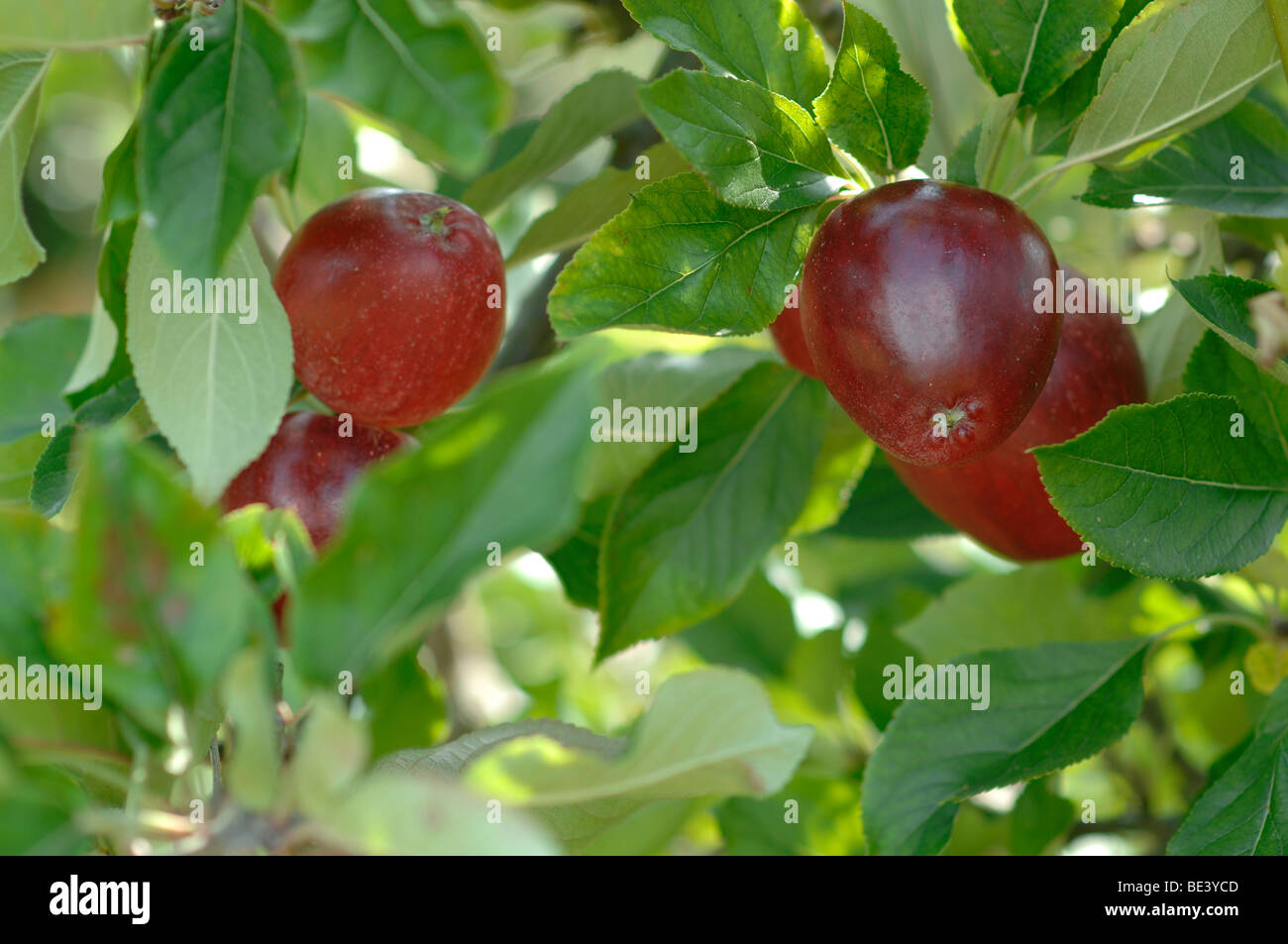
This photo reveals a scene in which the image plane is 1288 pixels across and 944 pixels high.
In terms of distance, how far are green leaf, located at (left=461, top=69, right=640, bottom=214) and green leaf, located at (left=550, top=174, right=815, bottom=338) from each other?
0.18m

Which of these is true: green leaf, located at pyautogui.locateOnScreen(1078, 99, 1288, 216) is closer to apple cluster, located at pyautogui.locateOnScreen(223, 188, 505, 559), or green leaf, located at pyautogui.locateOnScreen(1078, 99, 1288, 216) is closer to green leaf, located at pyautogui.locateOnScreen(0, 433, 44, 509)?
apple cluster, located at pyautogui.locateOnScreen(223, 188, 505, 559)

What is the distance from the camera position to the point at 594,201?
28.2 inches

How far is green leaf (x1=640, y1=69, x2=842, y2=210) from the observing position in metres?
0.50

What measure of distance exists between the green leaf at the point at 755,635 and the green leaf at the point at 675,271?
0.54m

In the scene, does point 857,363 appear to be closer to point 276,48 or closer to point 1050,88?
point 1050,88

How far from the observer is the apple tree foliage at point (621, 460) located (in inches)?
13.3

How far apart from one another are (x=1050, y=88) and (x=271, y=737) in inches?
18.5

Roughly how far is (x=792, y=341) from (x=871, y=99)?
20cm

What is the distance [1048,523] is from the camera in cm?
72

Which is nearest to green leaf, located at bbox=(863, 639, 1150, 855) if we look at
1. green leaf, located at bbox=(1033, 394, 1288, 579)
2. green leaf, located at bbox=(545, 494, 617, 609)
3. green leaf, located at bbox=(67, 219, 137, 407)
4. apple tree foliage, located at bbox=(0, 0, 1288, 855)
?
apple tree foliage, located at bbox=(0, 0, 1288, 855)

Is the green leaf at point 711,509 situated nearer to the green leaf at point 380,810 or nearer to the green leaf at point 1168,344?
the green leaf at point 1168,344

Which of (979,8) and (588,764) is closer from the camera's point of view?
(588,764)
